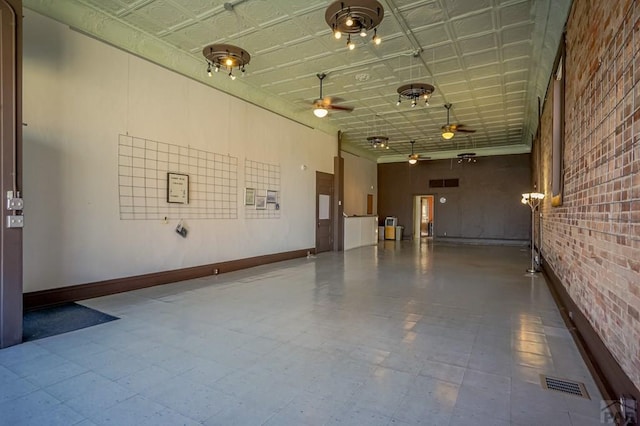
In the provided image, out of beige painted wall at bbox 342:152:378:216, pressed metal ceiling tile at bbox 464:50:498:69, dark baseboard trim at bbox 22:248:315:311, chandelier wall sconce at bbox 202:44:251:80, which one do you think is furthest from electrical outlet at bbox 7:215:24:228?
beige painted wall at bbox 342:152:378:216

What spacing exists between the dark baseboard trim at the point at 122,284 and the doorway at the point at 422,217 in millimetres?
10908

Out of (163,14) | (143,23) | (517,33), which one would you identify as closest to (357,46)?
(517,33)

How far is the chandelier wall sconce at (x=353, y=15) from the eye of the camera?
3936 millimetres

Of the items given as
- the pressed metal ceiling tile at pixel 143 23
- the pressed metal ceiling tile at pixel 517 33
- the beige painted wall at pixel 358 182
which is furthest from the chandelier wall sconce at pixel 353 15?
the beige painted wall at pixel 358 182

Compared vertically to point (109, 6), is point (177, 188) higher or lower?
lower

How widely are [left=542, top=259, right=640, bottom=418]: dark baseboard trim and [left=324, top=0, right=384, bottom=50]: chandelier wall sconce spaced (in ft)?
13.1

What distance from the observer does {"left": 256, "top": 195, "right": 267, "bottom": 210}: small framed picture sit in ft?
26.5

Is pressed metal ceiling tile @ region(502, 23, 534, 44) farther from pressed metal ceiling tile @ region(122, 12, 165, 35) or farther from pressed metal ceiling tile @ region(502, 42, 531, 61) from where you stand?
pressed metal ceiling tile @ region(122, 12, 165, 35)

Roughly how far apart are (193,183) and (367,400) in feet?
17.5

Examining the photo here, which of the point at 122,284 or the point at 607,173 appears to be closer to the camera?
the point at 607,173

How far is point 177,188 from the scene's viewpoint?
6.18 meters

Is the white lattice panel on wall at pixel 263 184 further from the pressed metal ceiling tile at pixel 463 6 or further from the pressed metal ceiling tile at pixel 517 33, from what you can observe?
the pressed metal ceiling tile at pixel 517 33

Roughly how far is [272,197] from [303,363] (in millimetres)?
6038

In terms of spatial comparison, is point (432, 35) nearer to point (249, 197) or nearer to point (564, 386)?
point (249, 197)
